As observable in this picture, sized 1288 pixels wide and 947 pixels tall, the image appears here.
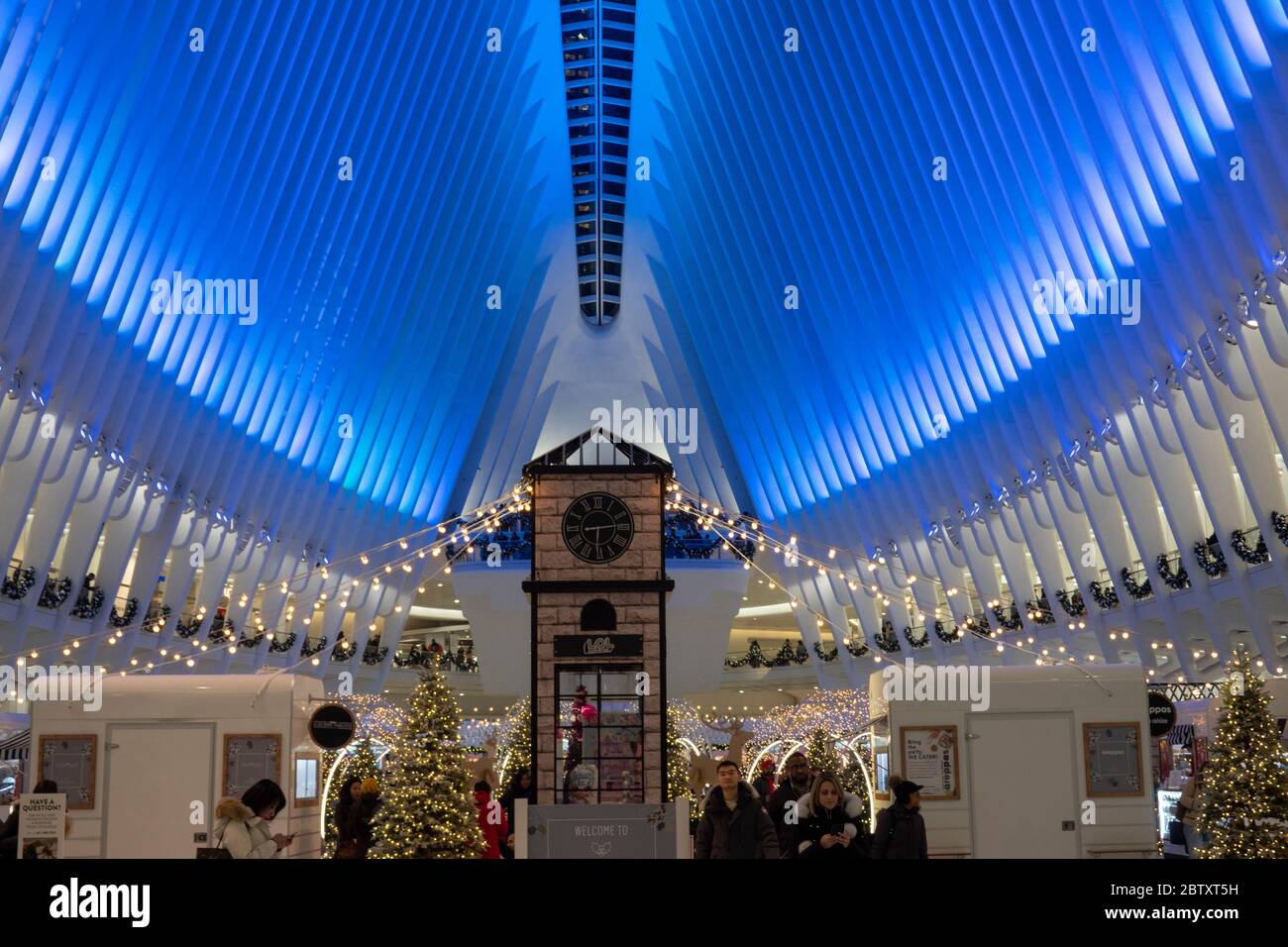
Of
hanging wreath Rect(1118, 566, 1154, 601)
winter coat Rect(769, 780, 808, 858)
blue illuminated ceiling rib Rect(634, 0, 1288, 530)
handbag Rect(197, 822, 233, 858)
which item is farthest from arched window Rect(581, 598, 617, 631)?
hanging wreath Rect(1118, 566, 1154, 601)

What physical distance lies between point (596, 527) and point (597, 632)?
1076 mm

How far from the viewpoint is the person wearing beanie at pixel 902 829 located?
367 inches

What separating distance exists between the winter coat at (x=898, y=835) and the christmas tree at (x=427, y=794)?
418 cm

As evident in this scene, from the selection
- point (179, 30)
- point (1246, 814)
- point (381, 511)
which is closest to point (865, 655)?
point (381, 511)

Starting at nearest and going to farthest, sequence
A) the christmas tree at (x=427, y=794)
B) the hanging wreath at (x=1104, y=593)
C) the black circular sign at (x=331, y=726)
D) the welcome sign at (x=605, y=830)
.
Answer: the welcome sign at (x=605, y=830), the christmas tree at (x=427, y=794), the black circular sign at (x=331, y=726), the hanging wreath at (x=1104, y=593)

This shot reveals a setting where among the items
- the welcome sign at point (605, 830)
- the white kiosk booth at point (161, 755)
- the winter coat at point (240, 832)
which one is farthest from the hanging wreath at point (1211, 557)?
the winter coat at point (240, 832)

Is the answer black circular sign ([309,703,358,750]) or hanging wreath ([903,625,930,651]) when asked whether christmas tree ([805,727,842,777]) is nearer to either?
black circular sign ([309,703,358,750])

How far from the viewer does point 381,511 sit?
152 feet

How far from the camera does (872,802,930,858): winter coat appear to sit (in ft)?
30.6

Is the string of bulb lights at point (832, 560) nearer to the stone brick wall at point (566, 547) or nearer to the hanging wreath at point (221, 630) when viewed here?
the stone brick wall at point (566, 547)

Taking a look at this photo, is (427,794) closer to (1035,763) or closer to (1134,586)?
(1035,763)

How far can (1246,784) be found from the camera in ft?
39.8
